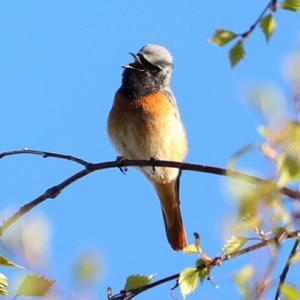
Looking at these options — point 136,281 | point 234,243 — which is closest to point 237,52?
point 234,243

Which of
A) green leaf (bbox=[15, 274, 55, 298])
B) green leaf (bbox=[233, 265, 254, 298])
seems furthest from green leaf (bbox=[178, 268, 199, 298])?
green leaf (bbox=[15, 274, 55, 298])

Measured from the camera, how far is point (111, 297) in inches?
81.2

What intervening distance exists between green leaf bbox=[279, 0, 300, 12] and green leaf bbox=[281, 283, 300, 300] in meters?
0.76

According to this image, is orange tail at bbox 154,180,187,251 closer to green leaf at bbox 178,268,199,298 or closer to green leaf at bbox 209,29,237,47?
green leaf at bbox 178,268,199,298

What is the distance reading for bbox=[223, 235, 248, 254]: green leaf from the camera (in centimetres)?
181

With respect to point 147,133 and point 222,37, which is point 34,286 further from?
point 147,133

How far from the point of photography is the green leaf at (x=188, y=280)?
188 cm

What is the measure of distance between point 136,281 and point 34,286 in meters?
0.44

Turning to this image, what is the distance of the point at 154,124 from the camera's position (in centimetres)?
621

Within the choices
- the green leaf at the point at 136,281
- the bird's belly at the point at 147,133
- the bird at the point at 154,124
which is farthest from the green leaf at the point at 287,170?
the bird's belly at the point at 147,133

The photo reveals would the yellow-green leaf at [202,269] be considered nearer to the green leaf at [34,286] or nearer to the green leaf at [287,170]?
the green leaf at [34,286]

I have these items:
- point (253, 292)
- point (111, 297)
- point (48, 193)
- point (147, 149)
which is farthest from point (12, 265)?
point (147, 149)

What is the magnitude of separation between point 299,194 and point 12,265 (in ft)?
3.57

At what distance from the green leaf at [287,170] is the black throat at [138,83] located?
201 inches
